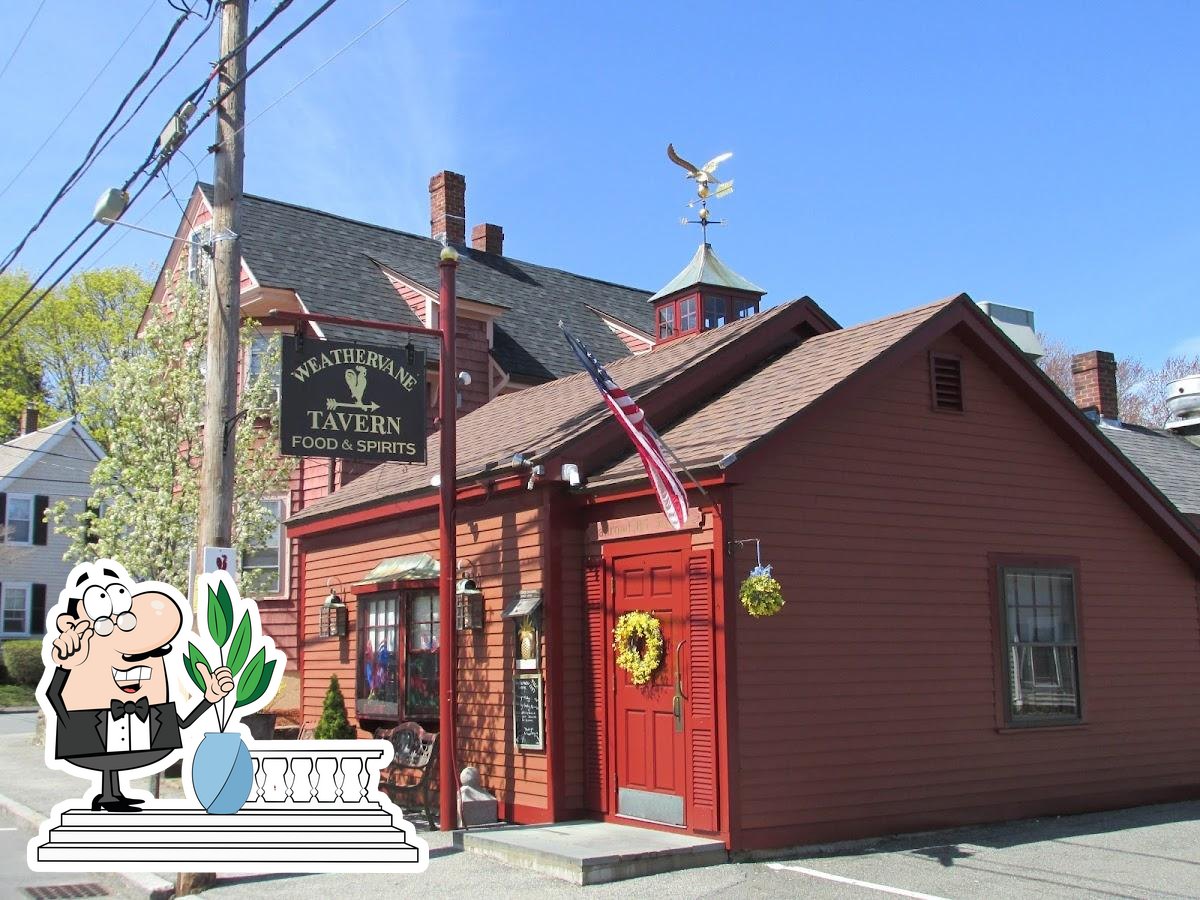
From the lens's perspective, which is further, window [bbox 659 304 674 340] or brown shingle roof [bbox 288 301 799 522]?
window [bbox 659 304 674 340]

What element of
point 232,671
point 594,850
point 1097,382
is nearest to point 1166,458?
point 1097,382

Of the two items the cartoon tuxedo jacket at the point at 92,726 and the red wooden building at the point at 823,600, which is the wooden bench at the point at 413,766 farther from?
the cartoon tuxedo jacket at the point at 92,726

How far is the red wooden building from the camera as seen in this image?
10453mm

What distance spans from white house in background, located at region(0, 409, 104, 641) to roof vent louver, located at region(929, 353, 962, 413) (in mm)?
31770

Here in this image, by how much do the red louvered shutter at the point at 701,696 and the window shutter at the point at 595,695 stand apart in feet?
4.07

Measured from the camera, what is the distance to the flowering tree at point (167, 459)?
17.0 meters

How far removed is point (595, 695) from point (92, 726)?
5.14 m

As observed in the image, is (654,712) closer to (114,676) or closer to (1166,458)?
(114,676)

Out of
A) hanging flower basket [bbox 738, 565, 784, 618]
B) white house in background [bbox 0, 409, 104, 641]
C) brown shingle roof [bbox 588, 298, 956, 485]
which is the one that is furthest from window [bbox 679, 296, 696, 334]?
white house in background [bbox 0, 409, 104, 641]

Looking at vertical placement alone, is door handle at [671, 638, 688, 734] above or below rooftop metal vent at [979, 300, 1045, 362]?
below

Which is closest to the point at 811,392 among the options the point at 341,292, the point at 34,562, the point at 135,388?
the point at 135,388

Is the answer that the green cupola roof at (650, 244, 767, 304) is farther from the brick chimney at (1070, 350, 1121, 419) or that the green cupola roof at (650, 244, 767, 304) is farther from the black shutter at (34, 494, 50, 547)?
the black shutter at (34, 494, 50, 547)

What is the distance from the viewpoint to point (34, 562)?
1532 inches

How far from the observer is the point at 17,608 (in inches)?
1513
